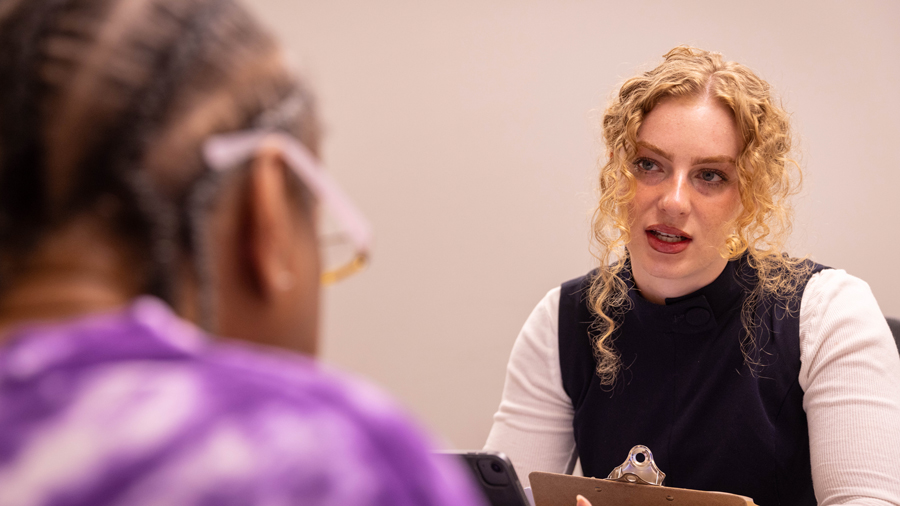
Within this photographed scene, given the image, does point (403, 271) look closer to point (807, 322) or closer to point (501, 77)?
point (501, 77)

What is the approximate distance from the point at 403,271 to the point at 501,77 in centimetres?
64

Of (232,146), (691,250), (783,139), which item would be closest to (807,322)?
(691,250)

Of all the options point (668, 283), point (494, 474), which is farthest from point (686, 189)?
point (494, 474)

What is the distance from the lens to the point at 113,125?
391mm

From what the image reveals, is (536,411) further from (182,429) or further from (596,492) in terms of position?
(182,429)

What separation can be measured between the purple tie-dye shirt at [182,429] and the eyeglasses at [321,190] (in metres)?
0.10

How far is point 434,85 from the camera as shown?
7.30ft

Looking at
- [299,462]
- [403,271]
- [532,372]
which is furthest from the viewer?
[403,271]

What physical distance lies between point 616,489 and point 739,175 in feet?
1.87

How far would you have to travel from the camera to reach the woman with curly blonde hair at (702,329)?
1.22 metres

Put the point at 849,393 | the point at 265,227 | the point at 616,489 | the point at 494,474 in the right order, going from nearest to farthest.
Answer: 1. the point at 265,227
2. the point at 494,474
3. the point at 616,489
4. the point at 849,393

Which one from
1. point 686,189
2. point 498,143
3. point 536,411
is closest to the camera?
point 686,189

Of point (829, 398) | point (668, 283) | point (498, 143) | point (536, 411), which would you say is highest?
point (498, 143)

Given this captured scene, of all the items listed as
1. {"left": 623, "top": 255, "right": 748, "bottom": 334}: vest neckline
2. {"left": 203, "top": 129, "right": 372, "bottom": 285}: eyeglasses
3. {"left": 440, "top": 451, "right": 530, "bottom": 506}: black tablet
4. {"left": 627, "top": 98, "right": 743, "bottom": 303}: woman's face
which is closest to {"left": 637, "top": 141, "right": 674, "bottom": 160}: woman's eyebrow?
{"left": 627, "top": 98, "right": 743, "bottom": 303}: woman's face
